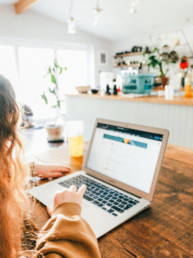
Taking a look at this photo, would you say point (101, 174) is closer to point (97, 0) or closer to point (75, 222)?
point (75, 222)

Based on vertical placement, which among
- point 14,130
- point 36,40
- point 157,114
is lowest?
point 157,114

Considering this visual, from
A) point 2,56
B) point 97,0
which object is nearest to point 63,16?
point 97,0

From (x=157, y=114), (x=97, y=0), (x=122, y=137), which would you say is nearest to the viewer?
(x=122, y=137)

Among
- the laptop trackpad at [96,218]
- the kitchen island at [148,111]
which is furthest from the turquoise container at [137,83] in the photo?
the laptop trackpad at [96,218]

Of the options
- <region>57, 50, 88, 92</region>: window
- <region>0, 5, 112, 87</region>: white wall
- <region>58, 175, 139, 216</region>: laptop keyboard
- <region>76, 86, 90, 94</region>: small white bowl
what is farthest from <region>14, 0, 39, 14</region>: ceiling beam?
<region>58, 175, 139, 216</region>: laptop keyboard

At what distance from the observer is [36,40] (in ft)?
16.6

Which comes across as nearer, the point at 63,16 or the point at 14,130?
the point at 14,130

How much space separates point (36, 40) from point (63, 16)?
84 cm

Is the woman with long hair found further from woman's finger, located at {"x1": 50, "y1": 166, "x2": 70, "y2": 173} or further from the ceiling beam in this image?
the ceiling beam

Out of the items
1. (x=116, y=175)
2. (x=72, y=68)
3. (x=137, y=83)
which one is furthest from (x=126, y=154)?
(x=72, y=68)

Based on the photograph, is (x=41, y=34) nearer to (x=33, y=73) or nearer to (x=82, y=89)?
(x=33, y=73)

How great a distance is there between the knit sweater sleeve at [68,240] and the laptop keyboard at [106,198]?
0.49 ft

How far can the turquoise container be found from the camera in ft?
7.39

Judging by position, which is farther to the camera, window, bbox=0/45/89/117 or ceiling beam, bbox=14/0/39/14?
window, bbox=0/45/89/117
